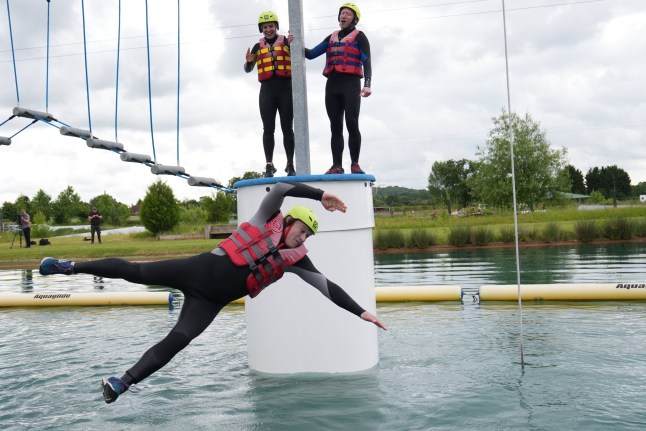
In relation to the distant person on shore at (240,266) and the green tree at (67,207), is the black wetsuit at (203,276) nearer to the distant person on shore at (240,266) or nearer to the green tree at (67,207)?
the distant person on shore at (240,266)

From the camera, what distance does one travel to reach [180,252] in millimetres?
23422

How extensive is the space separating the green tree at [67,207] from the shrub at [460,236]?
2624 inches

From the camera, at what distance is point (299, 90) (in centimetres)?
708

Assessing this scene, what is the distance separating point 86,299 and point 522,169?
173 feet

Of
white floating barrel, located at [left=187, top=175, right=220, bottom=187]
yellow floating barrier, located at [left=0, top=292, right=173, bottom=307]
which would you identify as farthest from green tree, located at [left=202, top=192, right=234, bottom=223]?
white floating barrel, located at [left=187, top=175, right=220, bottom=187]

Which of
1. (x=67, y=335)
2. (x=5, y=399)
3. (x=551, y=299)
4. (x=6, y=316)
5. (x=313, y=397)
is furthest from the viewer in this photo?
(x=6, y=316)

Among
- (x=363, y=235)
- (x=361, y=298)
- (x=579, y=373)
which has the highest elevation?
(x=363, y=235)

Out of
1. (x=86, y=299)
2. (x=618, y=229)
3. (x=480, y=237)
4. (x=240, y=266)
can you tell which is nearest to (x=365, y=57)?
(x=240, y=266)

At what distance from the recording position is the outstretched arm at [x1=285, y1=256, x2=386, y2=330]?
5.18 metres

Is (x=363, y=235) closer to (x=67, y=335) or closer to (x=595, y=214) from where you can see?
(x=67, y=335)

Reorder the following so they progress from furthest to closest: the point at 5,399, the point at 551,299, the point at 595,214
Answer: the point at 595,214 → the point at 551,299 → the point at 5,399

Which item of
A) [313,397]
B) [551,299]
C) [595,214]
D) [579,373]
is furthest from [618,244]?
[313,397]

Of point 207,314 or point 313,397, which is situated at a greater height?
point 207,314

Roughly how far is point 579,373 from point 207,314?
3735 millimetres
